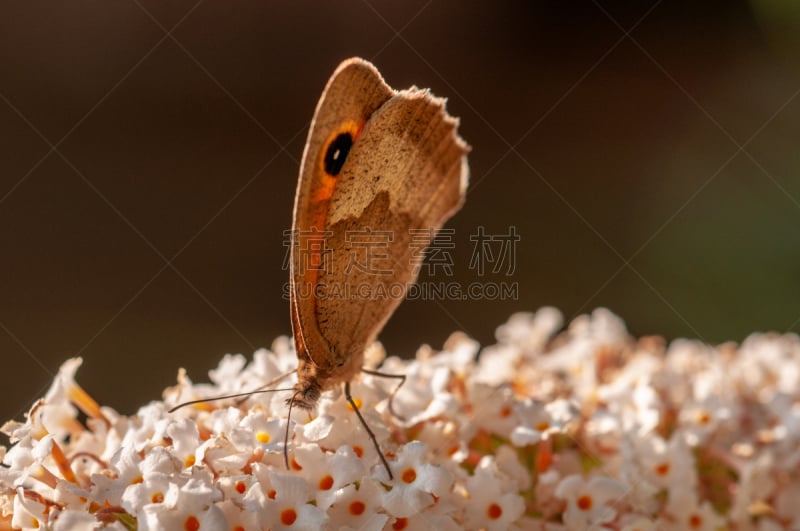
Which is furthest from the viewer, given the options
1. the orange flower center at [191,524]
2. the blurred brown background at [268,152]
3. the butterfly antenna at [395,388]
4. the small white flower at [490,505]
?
the blurred brown background at [268,152]

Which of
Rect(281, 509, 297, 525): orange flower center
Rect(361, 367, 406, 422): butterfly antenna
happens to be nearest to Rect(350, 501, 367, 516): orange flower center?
Rect(281, 509, 297, 525): orange flower center

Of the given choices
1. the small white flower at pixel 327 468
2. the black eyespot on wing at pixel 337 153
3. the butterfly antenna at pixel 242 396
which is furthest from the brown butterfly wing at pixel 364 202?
the small white flower at pixel 327 468

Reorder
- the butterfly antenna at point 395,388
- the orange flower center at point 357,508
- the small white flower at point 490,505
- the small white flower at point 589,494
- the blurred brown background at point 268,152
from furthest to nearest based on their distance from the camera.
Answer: the blurred brown background at point 268,152
the butterfly antenna at point 395,388
the small white flower at point 589,494
the small white flower at point 490,505
the orange flower center at point 357,508

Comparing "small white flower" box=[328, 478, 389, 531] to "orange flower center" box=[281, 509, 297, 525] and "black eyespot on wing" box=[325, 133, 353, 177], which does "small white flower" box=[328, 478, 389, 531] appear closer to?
"orange flower center" box=[281, 509, 297, 525]

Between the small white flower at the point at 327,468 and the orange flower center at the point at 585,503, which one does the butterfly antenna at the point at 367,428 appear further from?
the orange flower center at the point at 585,503

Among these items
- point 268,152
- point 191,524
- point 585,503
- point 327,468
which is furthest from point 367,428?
point 268,152

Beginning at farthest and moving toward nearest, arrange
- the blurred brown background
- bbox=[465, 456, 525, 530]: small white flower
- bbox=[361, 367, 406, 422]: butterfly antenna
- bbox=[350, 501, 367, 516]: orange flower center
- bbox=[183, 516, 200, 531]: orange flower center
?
the blurred brown background → bbox=[361, 367, 406, 422]: butterfly antenna → bbox=[465, 456, 525, 530]: small white flower → bbox=[350, 501, 367, 516]: orange flower center → bbox=[183, 516, 200, 531]: orange flower center
